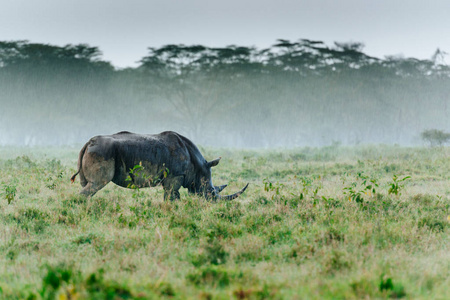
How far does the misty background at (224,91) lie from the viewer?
3894 centimetres

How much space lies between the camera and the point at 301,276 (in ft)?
15.4

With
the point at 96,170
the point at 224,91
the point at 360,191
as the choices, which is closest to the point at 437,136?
the point at 224,91

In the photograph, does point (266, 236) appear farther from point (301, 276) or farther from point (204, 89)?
point (204, 89)

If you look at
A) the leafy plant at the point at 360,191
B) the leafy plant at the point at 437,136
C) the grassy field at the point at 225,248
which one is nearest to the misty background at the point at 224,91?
the leafy plant at the point at 437,136

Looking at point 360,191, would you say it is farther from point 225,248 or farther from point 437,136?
point 437,136

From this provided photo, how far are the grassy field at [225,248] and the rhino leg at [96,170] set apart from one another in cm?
39

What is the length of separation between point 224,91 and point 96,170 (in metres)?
33.7

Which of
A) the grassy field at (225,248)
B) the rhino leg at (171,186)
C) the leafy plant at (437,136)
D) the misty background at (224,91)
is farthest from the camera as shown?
the misty background at (224,91)

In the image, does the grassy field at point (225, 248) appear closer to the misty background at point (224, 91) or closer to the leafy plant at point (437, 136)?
the leafy plant at point (437, 136)

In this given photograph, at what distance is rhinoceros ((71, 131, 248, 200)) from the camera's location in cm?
853

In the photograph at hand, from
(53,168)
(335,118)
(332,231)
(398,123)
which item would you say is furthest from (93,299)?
(398,123)

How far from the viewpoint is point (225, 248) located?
5.67m

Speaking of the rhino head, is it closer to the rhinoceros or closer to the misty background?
the rhinoceros

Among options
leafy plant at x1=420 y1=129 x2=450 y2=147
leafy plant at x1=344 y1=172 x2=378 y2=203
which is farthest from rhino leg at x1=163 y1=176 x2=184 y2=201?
leafy plant at x1=420 y1=129 x2=450 y2=147
